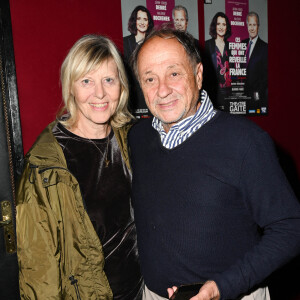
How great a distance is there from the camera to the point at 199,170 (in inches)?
50.4

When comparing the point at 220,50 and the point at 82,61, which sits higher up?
the point at 220,50

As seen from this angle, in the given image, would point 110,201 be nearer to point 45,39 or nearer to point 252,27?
point 45,39

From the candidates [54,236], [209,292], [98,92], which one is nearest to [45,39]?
[98,92]

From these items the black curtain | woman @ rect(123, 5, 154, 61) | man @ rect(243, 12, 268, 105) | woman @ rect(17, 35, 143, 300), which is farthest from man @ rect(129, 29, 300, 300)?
man @ rect(243, 12, 268, 105)

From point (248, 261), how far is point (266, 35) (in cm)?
247

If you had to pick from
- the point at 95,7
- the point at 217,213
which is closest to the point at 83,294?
the point at 217,213

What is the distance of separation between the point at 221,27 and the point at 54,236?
2.29 metres

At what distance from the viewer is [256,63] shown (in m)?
2.83

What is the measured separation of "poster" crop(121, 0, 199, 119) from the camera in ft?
7.39

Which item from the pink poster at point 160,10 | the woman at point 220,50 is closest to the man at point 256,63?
the woman at point 220,50

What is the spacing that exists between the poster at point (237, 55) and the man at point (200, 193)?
1250 millimetres

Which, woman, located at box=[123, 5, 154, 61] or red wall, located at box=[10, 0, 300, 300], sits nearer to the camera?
red wall, located at box=[10, 0, 300, 300]

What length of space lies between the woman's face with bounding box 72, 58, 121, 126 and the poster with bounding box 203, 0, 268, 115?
4.22 ft

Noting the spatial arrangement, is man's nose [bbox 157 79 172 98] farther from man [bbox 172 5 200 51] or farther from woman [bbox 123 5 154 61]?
man [bbox 172 5 200 51]
